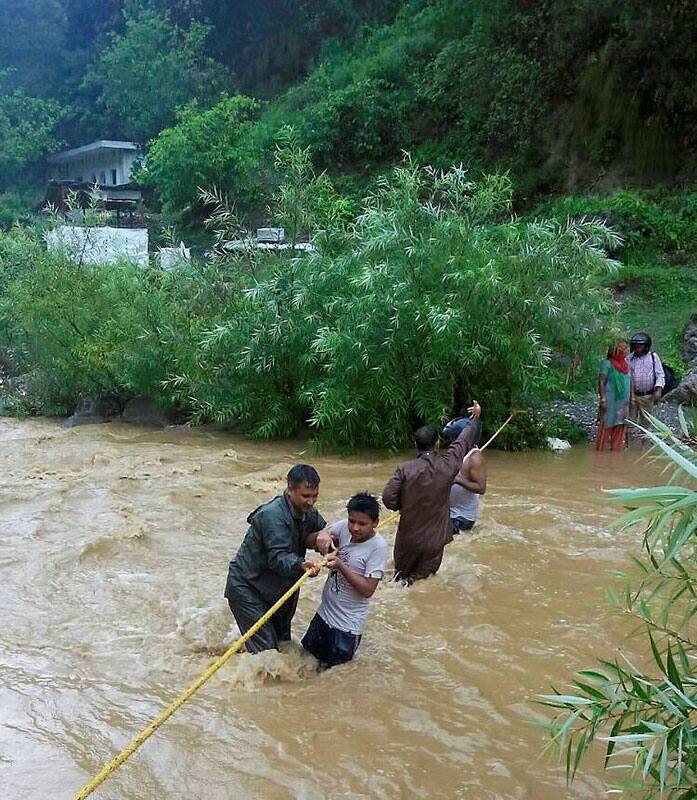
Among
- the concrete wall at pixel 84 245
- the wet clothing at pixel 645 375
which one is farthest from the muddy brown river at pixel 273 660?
the concrete wall at pixel 84 245

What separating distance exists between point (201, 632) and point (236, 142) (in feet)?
87.6

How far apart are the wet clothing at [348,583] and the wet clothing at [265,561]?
202 millimetres

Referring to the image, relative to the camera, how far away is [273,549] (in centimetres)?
452

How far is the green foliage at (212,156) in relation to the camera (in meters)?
29.5

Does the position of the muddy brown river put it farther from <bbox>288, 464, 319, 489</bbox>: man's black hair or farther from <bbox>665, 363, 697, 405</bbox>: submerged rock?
<bbox>665, 363, 697, 405</bbox>: submerged rock

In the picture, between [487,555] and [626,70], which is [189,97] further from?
[487,555]

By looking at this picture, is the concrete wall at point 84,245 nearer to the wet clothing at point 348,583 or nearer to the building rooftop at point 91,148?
the wet clothing at point 348,583

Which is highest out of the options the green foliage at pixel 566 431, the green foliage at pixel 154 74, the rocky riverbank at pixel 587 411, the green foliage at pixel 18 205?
the green foliage at pixel 154 74

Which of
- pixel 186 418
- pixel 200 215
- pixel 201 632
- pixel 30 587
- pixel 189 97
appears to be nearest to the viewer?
pixel 201 632

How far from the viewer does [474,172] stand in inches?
994

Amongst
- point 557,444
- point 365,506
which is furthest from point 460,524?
point 557,444

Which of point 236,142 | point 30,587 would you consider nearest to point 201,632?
point 30,587

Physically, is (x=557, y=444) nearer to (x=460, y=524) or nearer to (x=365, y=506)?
(x=460, y=524)

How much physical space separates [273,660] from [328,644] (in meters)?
0.33
